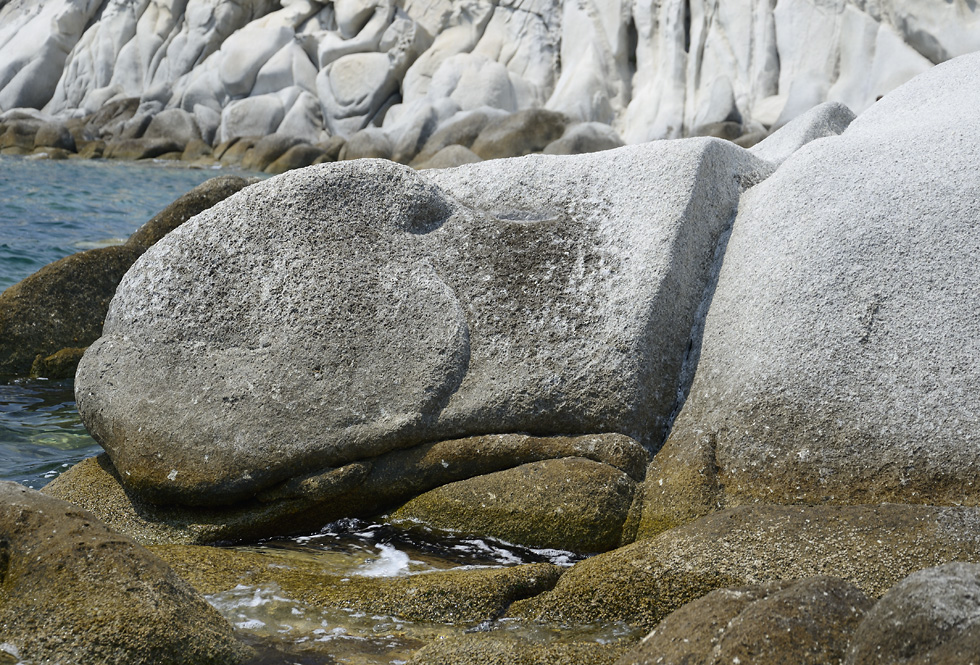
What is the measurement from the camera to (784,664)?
2.34 metres

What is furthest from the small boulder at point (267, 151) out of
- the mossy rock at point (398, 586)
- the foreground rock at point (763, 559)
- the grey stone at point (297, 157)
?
the foreground rock at point (763, 559)

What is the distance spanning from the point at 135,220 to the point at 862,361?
44.7 ft

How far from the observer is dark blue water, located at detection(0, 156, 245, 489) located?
5.64m

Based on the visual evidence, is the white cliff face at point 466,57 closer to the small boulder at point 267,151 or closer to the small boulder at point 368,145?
the small boulder at point 368,145

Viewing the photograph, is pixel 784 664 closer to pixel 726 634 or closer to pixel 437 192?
pixel 726 634

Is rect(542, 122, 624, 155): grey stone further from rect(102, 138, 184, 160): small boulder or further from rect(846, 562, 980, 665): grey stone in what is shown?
rect(846, 562, 980, 665): grey stone

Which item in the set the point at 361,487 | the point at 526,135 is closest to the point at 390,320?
the point at 361,487

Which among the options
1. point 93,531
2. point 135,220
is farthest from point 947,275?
point 135,220

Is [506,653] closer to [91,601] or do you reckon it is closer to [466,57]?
[91,601]

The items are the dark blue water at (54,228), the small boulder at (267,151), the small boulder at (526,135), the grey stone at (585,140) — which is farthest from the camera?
the small boulder at (267,151)

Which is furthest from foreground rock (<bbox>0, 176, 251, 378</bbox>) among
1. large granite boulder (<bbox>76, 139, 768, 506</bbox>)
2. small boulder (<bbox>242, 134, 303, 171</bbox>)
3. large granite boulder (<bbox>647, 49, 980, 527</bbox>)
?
small boulder (<bbox>242, 134, 303, 171</bbox>)

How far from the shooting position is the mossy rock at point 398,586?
337 cm

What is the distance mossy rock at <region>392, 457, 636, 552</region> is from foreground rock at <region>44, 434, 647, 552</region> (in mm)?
69

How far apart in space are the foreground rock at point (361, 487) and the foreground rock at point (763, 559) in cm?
78
